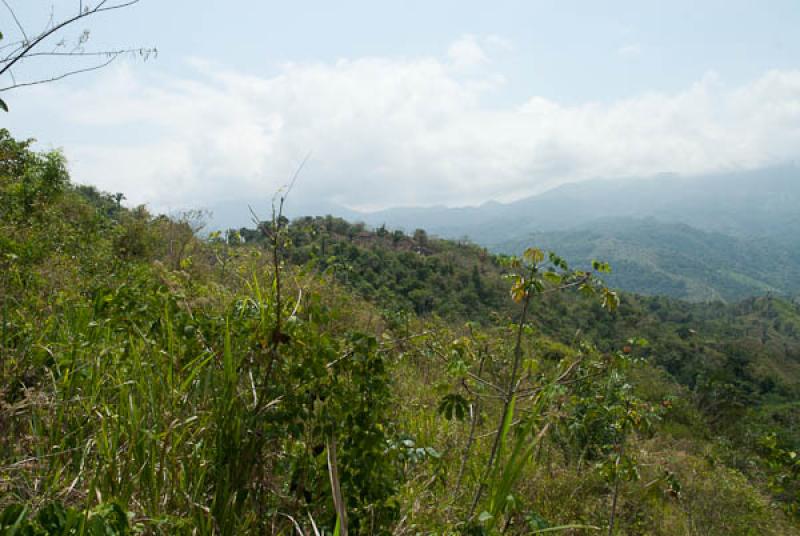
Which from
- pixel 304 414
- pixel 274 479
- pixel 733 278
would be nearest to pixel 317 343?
pixel 304 414

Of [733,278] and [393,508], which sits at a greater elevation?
[393,508]

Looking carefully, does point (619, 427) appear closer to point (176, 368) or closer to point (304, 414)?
point (304, 414)

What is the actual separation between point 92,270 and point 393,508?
252 inches

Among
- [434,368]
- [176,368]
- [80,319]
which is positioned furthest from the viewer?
[434,368]

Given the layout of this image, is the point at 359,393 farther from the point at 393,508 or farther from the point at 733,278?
the point at 733,278

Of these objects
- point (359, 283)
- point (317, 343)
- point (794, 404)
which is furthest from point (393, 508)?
point (794, 404)

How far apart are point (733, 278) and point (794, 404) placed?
193909 millimetres

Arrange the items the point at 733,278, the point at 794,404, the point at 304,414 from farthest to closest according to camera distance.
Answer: the point at 733,278
the point at 794,404
the point at 304,414

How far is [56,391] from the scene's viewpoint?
1715mm

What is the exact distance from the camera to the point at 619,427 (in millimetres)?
2709

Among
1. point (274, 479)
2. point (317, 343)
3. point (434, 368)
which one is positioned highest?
point (317, 343)

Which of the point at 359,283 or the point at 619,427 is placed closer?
the point at 619,427

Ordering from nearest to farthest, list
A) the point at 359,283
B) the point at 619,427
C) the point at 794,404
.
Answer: the point at 619,427
the point at 359,283
the point at 794,404

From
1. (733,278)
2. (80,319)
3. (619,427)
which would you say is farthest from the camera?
(733,278)
